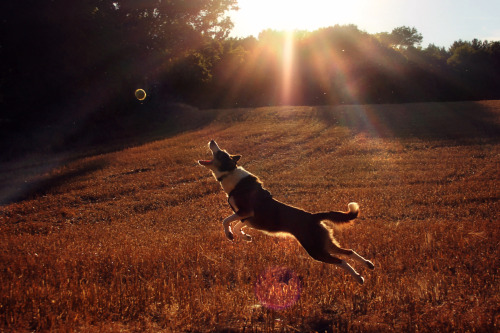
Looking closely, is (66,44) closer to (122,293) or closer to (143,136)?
(143,136)

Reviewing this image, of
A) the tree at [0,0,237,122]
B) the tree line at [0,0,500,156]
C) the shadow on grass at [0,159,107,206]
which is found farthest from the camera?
the tree line at [0,0,500,156]

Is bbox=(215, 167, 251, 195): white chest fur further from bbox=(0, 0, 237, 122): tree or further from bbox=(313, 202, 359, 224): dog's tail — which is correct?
bbox=(0, 0, 237, 122): tree

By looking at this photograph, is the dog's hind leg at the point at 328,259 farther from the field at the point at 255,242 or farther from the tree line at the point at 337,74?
the tree line at the point at 337,74

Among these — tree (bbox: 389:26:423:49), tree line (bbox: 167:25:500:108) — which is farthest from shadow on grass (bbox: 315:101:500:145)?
tree (bbox: 389:26:423:49)

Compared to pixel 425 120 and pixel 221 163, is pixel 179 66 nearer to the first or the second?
pixel 425 120

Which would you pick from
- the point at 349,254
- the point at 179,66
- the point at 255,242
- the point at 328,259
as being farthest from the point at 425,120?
the point at 328,259

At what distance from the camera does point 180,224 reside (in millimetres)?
11797

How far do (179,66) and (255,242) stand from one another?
1368 inches

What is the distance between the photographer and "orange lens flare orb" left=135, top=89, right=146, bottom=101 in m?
36.1

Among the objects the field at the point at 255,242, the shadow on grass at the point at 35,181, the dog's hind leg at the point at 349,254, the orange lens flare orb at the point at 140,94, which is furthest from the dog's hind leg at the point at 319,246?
the orange lens flare orb at the point at 140,94

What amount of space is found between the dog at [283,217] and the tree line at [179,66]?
1078 inches

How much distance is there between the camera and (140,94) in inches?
1437

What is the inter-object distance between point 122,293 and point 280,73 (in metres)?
48.1

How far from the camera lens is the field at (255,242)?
496 cm
